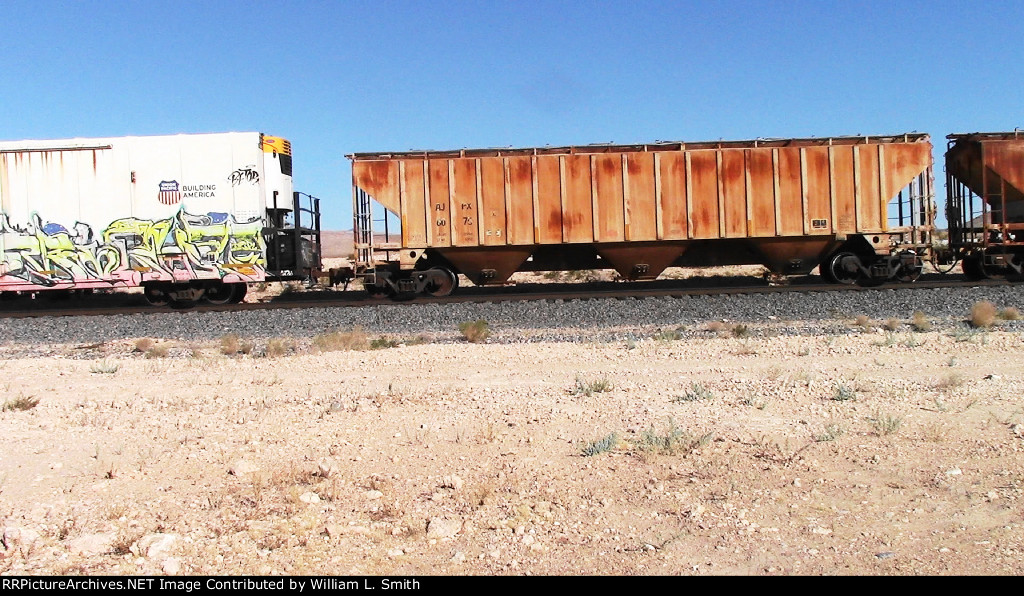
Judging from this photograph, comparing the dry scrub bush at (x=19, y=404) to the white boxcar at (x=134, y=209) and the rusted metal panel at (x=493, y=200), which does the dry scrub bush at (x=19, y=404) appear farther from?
the rusted metal panel at (x=493, y=200)

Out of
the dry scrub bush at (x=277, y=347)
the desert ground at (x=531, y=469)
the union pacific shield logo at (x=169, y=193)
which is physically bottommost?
the desert ground at (x=531, y=469)

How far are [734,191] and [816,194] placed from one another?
69.3 inches

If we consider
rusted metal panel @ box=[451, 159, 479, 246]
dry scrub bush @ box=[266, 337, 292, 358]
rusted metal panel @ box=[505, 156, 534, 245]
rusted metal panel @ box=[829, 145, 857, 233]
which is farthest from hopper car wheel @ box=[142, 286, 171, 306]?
rusted metal panel @ box=[829, 145, 857, 233]

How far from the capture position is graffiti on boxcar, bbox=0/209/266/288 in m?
15.8

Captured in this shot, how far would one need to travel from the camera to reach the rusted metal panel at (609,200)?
16.3 meters

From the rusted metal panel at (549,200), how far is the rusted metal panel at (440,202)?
6.24ft

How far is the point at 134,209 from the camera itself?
1588 cm

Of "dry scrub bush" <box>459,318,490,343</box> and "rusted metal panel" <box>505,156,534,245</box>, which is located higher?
"rusted metal panel" <box>505,156,534,245</box>


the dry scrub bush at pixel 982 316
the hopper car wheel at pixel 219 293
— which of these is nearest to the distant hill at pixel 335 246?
the hopper car wheel at pixel 219 293

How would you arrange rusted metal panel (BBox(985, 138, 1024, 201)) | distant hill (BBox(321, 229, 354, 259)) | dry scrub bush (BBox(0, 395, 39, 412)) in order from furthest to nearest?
distant hill (BBox(321, 229, 354, 259)) < rusted metal panel (BBox(985, 138, 1024, 201)) < dry scrub bush (BBox(0, 395, 39, 412))

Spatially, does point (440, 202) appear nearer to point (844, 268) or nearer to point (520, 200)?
point (520, 200)

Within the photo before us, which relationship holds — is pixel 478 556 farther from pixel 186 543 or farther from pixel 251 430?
pixel 251 430

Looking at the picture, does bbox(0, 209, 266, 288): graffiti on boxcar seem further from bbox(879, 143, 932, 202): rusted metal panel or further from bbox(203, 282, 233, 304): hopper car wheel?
bbox(879, 143, 932, 202): rusted metal panel

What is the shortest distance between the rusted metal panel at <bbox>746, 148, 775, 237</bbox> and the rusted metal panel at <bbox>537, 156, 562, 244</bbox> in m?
4.07
